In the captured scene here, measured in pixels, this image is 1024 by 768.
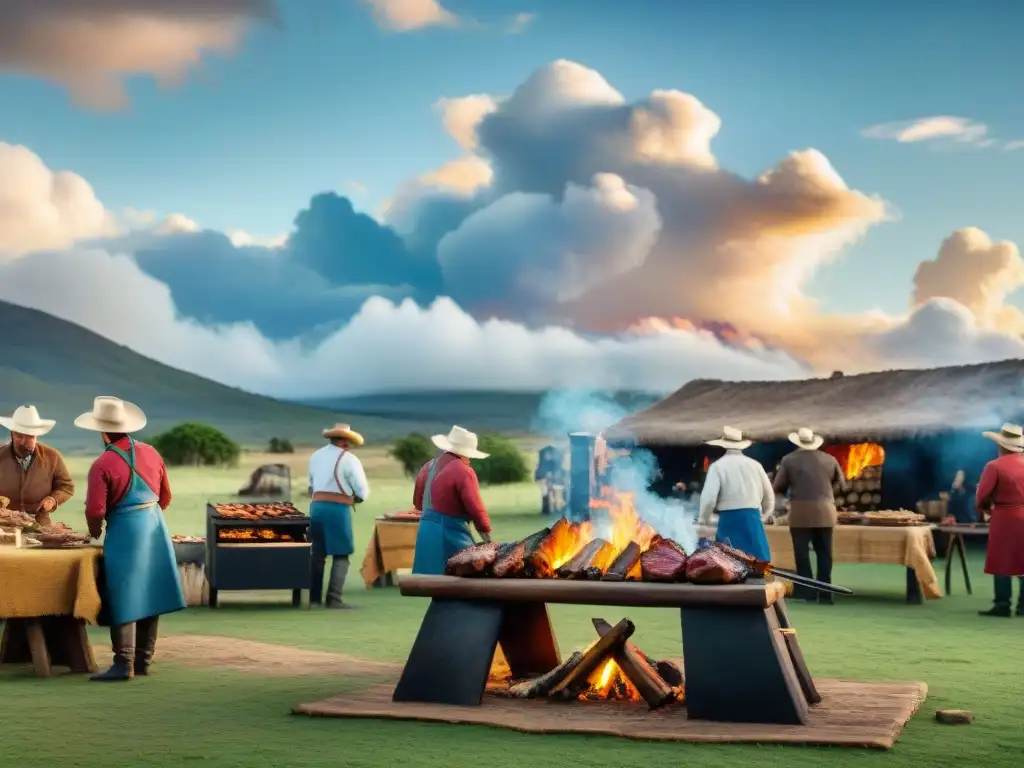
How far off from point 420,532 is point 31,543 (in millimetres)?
2564

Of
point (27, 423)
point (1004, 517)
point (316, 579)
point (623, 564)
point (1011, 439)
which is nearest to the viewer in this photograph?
point (623, 564)

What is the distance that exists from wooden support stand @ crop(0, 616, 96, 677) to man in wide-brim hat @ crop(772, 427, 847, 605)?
7.18 metres

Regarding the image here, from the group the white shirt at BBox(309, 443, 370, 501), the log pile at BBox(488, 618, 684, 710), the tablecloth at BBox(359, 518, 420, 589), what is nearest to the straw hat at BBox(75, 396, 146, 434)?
the log pile at BBox(488, 618, 684, 710)

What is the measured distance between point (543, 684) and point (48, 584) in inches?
126

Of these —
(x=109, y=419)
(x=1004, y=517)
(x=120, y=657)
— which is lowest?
(x=120, y=657)

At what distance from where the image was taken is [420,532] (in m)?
10.4

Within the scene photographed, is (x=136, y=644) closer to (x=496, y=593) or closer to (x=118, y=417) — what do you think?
(x=118, y=417)

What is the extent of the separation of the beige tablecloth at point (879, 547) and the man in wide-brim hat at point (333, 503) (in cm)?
369

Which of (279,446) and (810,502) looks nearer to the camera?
(810,502)

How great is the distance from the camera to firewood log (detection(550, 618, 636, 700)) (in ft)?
28.5

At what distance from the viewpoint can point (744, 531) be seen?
12.6m

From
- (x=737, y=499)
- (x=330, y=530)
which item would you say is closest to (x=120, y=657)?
(x=330, y=530)

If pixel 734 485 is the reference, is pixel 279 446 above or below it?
above

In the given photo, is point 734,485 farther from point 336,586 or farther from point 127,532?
point 127,532
